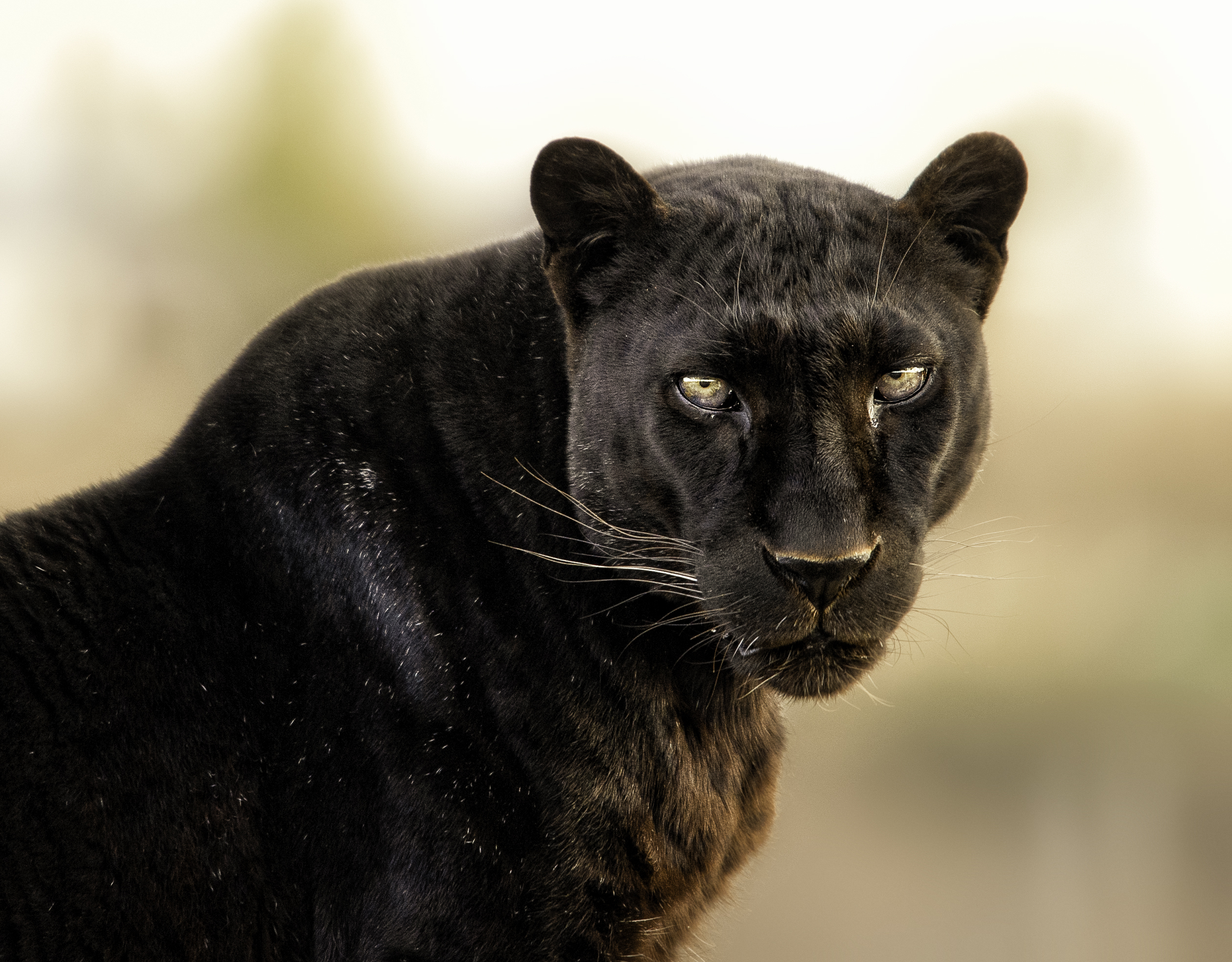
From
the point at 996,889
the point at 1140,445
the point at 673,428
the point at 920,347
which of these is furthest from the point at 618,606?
the point at 1140,445

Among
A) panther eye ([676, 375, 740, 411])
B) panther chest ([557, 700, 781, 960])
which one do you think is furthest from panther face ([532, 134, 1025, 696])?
panther chest ([557, 700, 781, 960])

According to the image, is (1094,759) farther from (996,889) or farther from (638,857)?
(638,857)

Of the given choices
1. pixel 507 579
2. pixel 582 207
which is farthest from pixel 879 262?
pixel 507 579

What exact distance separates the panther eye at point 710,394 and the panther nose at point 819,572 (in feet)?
0.63

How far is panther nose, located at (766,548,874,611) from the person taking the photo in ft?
3.90

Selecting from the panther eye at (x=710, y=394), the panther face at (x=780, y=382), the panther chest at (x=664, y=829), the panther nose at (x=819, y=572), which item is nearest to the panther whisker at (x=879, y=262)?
the panther face at (x=780, y=382)

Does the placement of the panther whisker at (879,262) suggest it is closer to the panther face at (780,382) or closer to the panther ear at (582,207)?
the panther face at (780,382)

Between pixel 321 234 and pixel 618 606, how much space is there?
274cm

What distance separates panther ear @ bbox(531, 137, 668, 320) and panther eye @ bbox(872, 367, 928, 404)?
0.36 metres

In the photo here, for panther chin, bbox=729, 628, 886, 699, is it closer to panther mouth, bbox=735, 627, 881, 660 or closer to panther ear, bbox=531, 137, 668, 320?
panther mouth, bbox=735, 627, 881, 660

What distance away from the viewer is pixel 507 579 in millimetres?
1397

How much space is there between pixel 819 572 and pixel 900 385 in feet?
0.91

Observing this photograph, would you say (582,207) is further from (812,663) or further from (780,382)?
(812,663)

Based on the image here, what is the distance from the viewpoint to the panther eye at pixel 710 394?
4.23 feet
